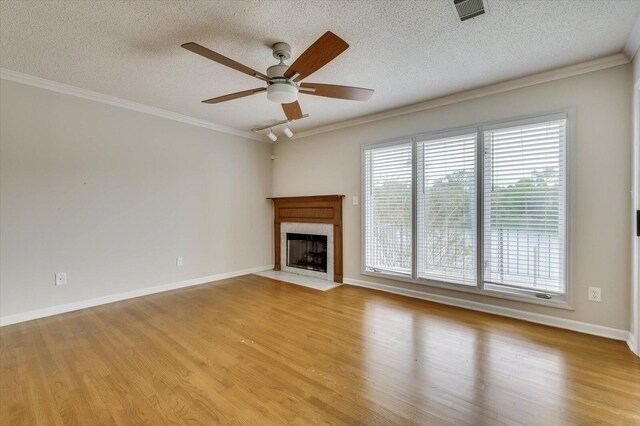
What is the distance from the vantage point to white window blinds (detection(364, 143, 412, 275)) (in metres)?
3.94

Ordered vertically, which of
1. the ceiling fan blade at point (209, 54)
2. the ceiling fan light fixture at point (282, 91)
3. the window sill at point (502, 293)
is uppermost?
the ceiling fan blade at point (209, 54)

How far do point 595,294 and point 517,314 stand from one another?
68cm

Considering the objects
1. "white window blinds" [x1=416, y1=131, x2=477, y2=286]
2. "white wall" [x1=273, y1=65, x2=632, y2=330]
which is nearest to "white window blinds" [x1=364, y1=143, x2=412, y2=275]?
"white window blinds" [x1=416, y1=131, x2=477, y2=286]

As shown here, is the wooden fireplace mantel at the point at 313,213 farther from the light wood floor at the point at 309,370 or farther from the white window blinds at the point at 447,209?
the light wood floor at the point at 309,370

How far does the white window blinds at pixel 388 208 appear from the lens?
155 inches

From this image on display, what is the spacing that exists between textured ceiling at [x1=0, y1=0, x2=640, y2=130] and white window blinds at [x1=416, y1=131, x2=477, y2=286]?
28.6 inches

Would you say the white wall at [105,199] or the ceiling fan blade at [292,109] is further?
the white wall at [105,199]

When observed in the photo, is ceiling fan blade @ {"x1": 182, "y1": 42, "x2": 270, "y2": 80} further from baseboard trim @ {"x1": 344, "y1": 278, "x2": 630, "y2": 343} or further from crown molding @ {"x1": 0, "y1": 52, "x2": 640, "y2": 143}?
baseboard trim @ {"x1": 344, "y1": 278, "x2": 630, "y2": 343}

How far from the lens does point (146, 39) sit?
2344 millimetres

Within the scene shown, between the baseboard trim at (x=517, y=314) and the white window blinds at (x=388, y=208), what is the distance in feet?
0.91

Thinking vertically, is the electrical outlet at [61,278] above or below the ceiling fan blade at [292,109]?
below

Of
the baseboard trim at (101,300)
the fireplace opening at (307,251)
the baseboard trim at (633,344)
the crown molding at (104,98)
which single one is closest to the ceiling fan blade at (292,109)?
the crown molding at (104,98)

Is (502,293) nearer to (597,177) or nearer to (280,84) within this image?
(597,177)

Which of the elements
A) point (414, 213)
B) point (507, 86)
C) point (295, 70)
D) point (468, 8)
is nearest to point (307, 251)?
point (414, 213)
